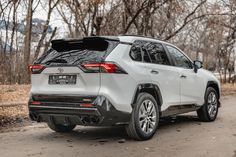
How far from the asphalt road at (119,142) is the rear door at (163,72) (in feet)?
2.36

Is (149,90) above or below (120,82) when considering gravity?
below

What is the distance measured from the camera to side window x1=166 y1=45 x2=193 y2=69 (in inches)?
355

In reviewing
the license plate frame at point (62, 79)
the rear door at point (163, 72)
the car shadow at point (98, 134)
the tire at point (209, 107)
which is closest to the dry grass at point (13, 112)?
the car shadow at point (98, 134)

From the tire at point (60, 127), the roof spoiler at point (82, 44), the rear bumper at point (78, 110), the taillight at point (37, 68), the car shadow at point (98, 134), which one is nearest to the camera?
the rear bumper at point (78, 110)

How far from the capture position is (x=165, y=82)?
8.34 m

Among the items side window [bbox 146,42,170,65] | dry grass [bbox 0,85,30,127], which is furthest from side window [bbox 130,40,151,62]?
dry grass [bbox 0,85,30,127]

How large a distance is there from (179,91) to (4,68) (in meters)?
17.5

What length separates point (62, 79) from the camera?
7352 mm

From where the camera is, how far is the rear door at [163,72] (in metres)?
8.04

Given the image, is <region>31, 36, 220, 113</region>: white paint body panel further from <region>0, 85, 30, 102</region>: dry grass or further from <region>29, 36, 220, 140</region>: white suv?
<region>0, 85, 30, 102</region>: dry grass

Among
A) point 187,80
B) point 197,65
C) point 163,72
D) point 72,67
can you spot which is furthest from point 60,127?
point 197,65

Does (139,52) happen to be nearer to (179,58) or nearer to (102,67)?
(102,67)

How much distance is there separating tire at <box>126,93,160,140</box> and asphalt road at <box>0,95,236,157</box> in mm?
153

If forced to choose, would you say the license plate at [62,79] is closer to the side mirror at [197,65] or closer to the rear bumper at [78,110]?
the rear bumper at [78,110]
